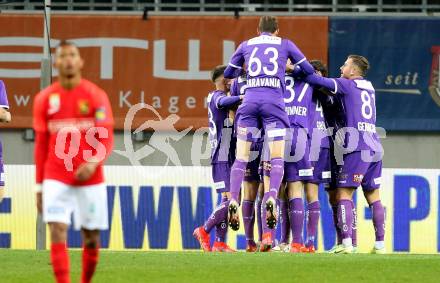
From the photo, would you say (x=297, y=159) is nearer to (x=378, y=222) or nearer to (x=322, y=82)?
(x=322, y=82)

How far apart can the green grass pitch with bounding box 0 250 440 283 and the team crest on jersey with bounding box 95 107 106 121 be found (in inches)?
79.0

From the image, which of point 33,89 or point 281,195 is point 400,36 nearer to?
point 33,89

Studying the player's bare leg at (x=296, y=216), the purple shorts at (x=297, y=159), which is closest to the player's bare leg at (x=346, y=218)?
the player's bare leg at (x=296, y=216)

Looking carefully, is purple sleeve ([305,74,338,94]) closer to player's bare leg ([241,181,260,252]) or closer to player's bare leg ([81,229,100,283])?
player's bare leg ([241,181,260,252])

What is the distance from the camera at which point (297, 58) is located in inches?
523

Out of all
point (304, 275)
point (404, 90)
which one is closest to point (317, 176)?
point (304, 275)

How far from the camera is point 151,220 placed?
63.9 feet

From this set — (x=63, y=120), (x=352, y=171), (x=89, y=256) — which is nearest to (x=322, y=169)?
(x=352, y=171)

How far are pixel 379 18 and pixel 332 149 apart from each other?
7.80 meters

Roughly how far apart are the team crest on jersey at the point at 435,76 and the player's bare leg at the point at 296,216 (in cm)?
846

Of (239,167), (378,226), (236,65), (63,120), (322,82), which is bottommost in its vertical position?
(378,226)

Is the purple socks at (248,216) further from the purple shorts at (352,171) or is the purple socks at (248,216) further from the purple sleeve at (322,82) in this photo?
the purple sleeve at (322,82)

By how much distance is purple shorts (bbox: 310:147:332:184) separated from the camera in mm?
14414

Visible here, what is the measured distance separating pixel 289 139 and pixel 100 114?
5.10m
